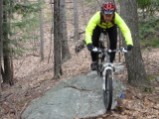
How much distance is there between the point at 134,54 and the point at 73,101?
2.44 m

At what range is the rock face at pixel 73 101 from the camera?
911 centimetres

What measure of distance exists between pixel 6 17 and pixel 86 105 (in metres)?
9.52

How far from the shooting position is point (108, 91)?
8695mm

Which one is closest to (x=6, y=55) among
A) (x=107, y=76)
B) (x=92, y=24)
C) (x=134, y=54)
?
(x=134, y=54)

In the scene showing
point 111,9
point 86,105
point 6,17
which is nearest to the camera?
point 111,9

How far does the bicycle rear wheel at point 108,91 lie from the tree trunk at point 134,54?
83.4 inches

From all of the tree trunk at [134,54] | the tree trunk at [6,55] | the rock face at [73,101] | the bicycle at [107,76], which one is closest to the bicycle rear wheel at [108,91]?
the bicycle at [107,76]

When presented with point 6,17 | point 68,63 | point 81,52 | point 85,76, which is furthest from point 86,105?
point 81,52

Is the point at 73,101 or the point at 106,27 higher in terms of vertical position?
the point at 106,27

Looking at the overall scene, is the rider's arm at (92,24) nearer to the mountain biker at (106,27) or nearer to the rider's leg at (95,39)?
the mountain biker at (106,27)

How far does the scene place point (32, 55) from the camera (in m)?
38.0

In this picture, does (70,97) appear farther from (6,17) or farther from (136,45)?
(6,17)

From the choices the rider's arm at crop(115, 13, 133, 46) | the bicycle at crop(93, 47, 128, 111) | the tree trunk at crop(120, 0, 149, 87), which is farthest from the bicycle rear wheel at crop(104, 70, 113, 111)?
the tree trunk at crop(120, 0, 149, 87)

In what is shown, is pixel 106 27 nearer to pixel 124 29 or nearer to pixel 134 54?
pixel 124 29
